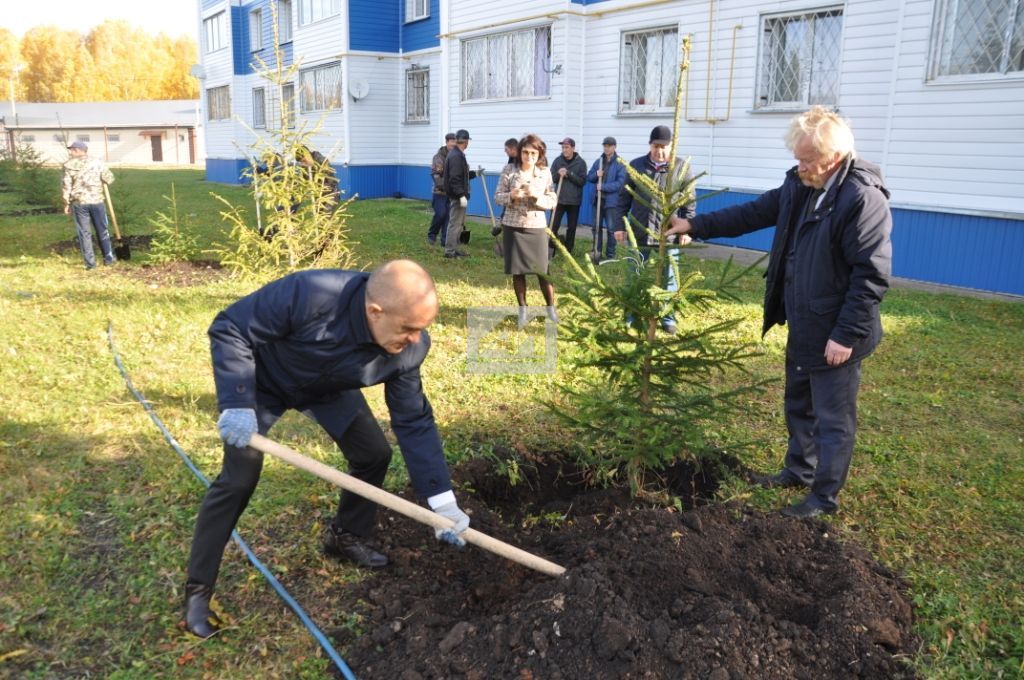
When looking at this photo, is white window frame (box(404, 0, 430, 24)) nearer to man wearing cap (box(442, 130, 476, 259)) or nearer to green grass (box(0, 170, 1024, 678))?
man wearing cap (box(442, 130, 476, 259))

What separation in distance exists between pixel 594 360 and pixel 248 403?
69.7 inches

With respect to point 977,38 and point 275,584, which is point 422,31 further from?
point 275,584

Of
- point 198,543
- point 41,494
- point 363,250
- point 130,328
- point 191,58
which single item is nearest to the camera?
point 198,543

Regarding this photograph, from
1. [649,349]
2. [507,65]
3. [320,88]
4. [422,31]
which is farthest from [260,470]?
[320,88]

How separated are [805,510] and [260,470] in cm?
257

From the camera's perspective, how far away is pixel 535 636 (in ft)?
9.41

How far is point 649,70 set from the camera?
14055 millimetres

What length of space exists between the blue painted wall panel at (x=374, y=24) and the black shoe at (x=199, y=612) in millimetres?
20945

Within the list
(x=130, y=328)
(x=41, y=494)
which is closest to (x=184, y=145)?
(x=130, y=328)

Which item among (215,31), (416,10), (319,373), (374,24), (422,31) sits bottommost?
(319,373)

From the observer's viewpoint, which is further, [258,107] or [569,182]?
[258,107]

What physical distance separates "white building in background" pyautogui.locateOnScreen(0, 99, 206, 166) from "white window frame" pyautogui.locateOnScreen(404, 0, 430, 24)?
4122 cm

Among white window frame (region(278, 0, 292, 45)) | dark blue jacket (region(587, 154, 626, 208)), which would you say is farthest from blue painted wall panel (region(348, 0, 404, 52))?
dark blue jacket (region(587, 154, 626, 208))

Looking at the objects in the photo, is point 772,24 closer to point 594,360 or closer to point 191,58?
point 594,360
